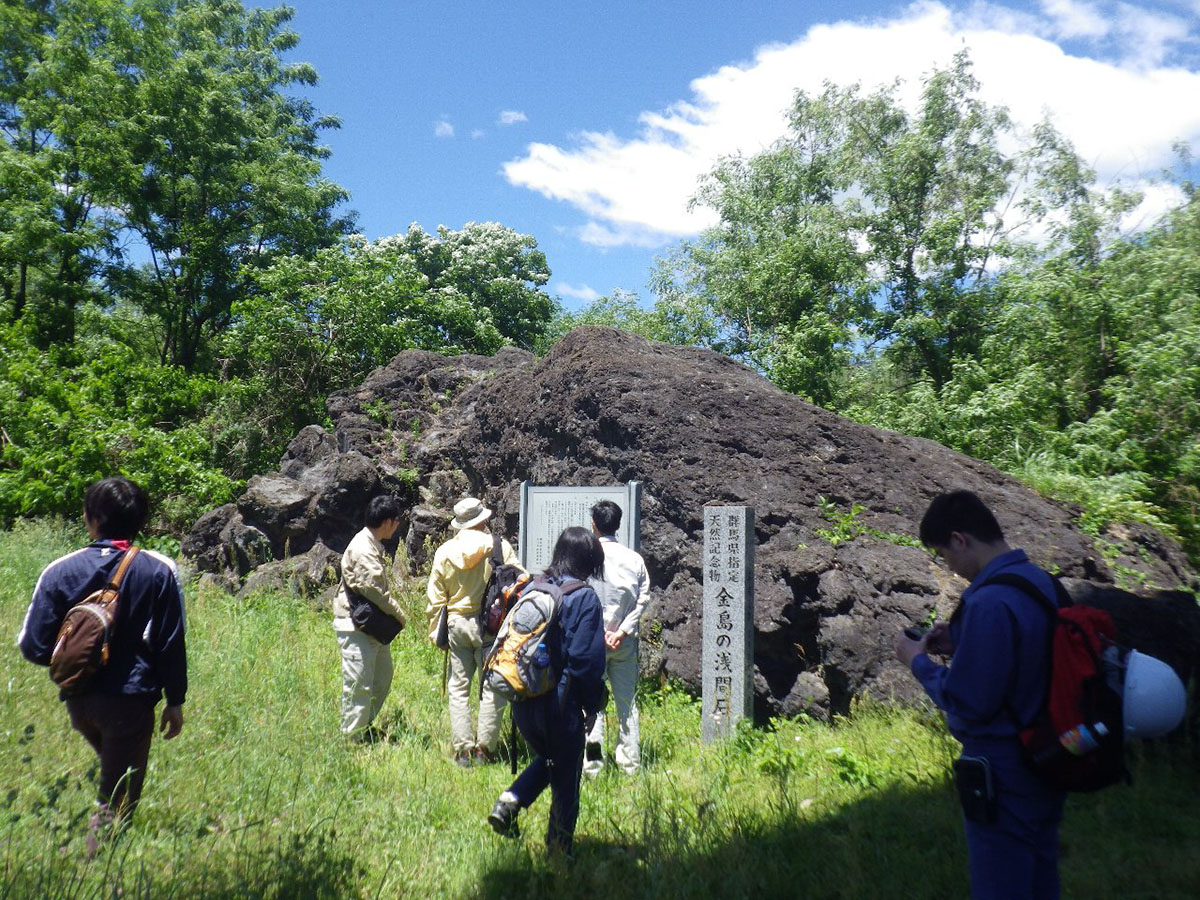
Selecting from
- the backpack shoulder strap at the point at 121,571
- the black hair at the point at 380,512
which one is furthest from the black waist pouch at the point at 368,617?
Answer: the backpack shoulder strap at the point at 121,571

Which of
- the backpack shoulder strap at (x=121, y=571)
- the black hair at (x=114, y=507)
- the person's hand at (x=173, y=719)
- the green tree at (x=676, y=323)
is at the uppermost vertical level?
the green tree at (x=676, y=323)

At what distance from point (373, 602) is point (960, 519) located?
412 centimetres

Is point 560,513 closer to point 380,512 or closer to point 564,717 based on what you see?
point 380,512

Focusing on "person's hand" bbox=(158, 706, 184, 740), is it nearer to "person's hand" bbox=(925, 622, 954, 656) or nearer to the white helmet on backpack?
"person's hand" bbox=(925, 622, 954, 656)

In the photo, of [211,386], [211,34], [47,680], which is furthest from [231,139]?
[47,680]

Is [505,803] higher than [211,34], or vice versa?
[211,34]

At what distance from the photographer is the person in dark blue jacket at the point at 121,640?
3553 mm

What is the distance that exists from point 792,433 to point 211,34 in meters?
22.0

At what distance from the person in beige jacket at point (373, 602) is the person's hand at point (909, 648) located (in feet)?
12.3

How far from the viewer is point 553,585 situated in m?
4.02

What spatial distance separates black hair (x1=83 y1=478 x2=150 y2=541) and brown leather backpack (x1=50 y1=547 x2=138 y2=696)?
30 cm

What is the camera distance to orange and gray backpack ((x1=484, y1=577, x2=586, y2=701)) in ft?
12.6

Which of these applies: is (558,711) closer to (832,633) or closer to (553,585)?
(553,585)

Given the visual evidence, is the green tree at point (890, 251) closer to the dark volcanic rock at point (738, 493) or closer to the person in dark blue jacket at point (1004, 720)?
the dark volcanic rock at point (738, 493)
